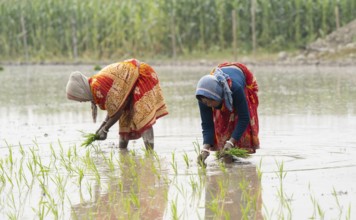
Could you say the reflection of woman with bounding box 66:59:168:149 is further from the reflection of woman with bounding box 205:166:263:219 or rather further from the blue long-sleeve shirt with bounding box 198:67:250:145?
the reflection of woman with bounding box 205:166:263:219

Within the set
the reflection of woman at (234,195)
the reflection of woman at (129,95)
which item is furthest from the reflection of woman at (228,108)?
the reflection of woman at (129,95)

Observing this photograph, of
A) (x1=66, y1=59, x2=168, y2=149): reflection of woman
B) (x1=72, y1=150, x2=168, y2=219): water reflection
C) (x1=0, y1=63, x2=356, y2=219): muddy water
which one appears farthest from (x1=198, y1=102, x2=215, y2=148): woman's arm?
(x1=66, y1=59, x2=168, y2=149): reflection of woman

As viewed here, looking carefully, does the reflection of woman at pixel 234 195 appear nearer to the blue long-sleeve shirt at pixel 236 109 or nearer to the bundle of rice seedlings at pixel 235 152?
the bundle of rice seedlings at pixel 235 152

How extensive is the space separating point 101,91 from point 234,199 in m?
2.88

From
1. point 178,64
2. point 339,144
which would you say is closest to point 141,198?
point 339,144

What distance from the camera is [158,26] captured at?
31.2 metres

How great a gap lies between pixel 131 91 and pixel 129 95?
1.9 inches

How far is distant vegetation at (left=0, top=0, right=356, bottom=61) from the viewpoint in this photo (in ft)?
94.9

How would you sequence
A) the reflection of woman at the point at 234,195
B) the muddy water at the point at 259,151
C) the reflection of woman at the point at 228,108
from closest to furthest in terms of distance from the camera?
the reflection of woman at the point at 234,195 < the muddy water at the point at 259,151 < the reflection of woman at the point at 228,108

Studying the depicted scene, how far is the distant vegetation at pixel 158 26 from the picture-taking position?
28.9 meters

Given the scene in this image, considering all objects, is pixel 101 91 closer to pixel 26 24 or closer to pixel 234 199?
pixel 234 199

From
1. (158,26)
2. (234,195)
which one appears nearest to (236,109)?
(234,195)

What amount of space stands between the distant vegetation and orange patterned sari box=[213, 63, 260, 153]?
1750cm

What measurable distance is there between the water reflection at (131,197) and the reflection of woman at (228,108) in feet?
1.98
